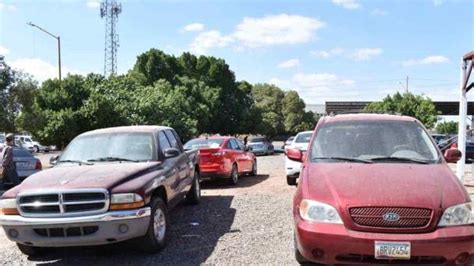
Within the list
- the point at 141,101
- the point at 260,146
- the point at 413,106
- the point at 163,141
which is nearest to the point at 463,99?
the point at 163,141

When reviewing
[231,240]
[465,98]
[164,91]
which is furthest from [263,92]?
[231,240]

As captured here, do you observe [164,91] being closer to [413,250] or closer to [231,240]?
[231,240]

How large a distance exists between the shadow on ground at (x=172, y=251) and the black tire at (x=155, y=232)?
0.12 meters

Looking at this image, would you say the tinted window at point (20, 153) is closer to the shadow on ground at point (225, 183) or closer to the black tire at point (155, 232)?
the shadow on ground at point (225, 183)

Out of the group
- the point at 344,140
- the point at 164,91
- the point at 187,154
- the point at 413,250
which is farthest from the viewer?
the point at 164,91

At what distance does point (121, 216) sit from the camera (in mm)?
5711

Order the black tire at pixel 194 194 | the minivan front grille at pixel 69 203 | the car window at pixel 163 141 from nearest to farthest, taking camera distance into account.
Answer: the minivan front grille at pixel 69 203 < the car window at pixel 163 141 < the black tire at pixel 194 194

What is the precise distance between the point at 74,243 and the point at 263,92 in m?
70.9

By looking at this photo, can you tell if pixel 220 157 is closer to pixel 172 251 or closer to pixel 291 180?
pixel 291 180

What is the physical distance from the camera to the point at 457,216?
4.56 m

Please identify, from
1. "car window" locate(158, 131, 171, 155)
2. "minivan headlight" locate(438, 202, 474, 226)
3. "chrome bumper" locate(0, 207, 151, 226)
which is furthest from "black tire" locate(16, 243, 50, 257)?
"minivan headlight" locate(438, 202, 474, 226)

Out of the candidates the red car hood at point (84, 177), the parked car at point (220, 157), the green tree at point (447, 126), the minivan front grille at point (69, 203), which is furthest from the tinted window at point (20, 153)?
the green tree at point (447, 126)

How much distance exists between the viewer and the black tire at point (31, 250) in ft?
20.6

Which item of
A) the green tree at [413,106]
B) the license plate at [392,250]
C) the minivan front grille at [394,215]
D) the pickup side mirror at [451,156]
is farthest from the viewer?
the green tree at [413,106]
